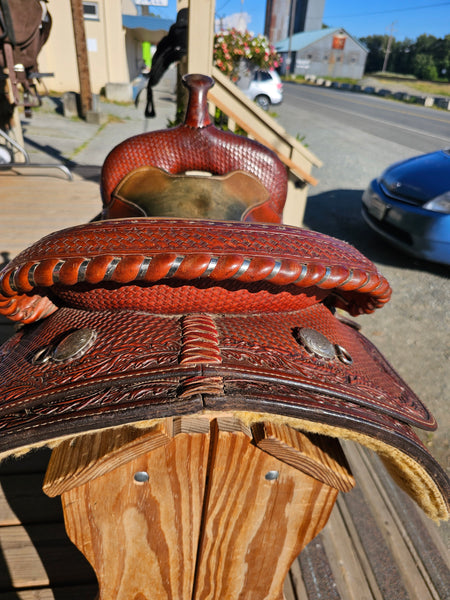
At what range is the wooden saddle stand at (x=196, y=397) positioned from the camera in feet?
1.98

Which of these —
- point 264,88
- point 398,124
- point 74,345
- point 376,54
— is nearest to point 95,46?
point 264,88

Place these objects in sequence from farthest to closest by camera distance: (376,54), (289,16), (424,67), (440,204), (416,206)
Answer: (289,16)
(376,54)
(424,67)
(416,206)
(440,204)

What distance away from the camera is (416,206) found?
3891 mm

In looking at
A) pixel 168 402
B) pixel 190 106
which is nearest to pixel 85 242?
pixel 168 402

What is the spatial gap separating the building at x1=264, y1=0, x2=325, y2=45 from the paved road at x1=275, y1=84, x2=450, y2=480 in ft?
197

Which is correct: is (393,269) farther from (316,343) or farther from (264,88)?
(264,88)

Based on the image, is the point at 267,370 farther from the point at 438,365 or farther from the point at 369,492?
the point at 438,365

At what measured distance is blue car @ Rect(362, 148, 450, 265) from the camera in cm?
376

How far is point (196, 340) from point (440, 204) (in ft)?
12.5

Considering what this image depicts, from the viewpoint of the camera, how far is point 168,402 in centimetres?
57

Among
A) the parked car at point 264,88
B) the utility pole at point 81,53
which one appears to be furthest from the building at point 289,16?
the utility pole at point 81,53

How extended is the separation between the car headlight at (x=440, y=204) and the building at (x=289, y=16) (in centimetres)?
6730

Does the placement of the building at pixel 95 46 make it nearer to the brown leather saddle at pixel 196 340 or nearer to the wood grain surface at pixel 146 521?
the brown leather saddle at pixel 196 340

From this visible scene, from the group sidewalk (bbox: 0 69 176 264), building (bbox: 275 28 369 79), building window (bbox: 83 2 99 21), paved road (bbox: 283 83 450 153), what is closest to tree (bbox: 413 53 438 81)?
building (bbox: 275 28 369 79)
